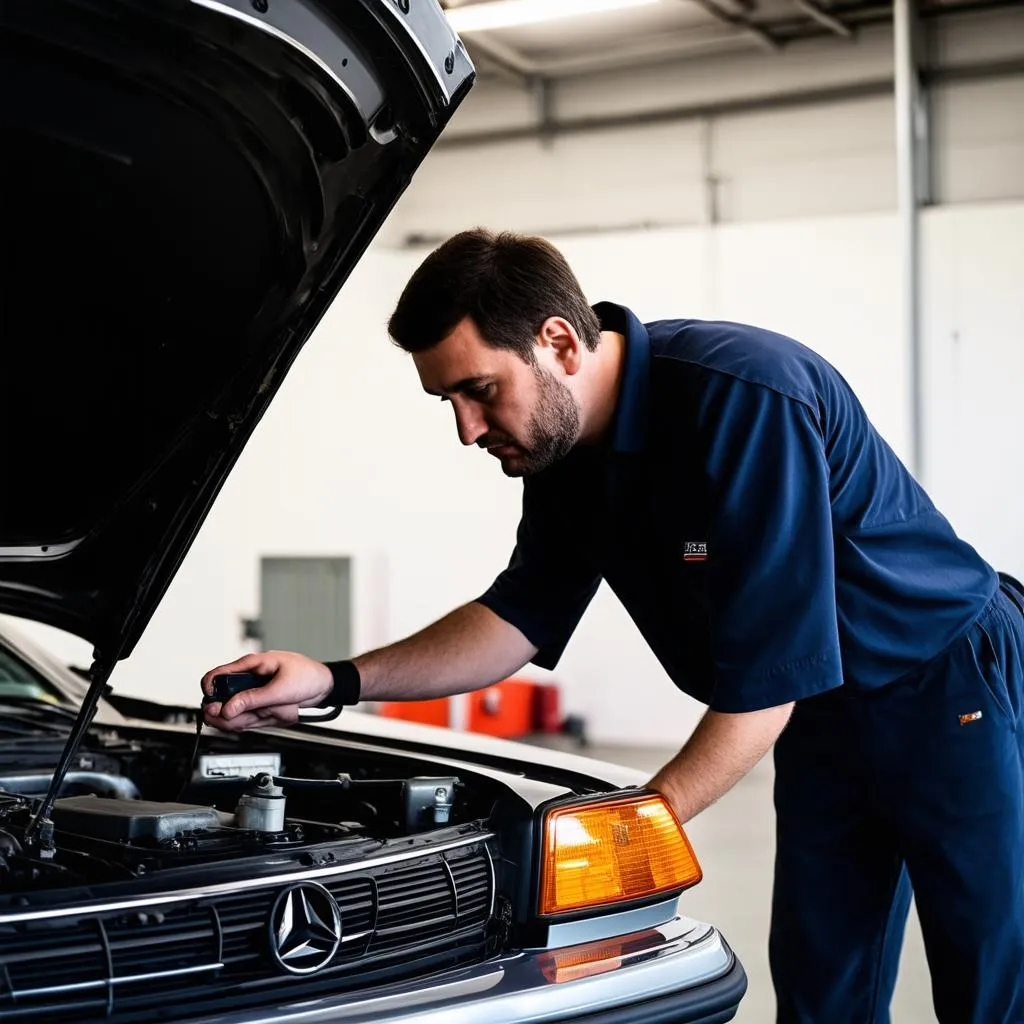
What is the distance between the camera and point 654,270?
727 cm

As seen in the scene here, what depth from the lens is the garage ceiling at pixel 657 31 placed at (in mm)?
6613

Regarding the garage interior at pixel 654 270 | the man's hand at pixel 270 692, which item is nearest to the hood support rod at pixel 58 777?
the man's hand at pixel 270 692

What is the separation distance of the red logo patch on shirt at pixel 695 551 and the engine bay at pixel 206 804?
1.37 ft

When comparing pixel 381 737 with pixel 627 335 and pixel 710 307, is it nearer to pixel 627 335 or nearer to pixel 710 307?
pixel 627 335

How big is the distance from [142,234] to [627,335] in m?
0.62

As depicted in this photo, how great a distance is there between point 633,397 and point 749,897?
255cm

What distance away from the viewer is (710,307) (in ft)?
23.4

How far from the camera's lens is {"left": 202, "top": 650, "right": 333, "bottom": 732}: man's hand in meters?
1.83

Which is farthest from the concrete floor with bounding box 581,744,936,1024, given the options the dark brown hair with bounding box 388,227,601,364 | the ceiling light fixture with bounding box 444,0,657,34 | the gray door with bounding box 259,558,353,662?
the ceiling light fixture with bounding box 444,0,657,34

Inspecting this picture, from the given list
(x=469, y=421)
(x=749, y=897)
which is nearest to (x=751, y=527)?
(x=469, y=421)

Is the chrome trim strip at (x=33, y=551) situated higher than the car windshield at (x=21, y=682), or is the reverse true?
the chrome trim strip at (x=33, y=551)

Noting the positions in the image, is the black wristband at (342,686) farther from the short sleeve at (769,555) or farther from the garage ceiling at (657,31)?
the garage ceiling at (657,31)

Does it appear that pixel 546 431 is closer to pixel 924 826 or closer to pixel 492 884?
pixel 492 884

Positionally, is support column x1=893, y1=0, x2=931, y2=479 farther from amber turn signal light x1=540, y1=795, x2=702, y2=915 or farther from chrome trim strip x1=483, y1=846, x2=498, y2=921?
chrome trim strip x1=483, y1=846, x2=498, y2=921
